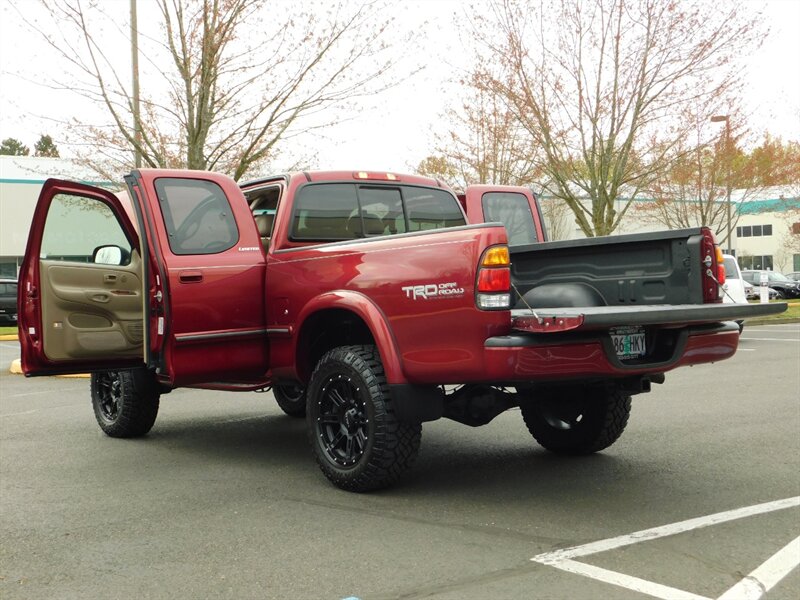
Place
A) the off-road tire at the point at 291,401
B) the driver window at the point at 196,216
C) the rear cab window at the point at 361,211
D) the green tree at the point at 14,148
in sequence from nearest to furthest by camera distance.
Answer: the driver window at the point at 196,216 < the rear cab window at the point at 361,211 < the off-road tire at the point at 291,401 < the green tree at the point at 14,148

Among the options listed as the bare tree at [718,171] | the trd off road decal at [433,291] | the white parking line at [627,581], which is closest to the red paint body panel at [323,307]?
the trd off road decal at [433,291]

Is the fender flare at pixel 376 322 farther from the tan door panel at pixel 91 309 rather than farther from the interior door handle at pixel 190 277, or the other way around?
the tan door panel at pixel 91 309

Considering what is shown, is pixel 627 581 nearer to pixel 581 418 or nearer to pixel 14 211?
pixel 581 418

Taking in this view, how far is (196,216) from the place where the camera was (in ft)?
20.3

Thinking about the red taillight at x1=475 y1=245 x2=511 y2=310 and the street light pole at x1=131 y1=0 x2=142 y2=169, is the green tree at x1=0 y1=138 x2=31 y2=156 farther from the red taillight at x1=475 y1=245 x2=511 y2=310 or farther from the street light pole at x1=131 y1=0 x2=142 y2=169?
the red taillight at x1=475 y1=245 x2=511 y2=310

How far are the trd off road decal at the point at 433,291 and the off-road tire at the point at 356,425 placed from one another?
1.91 feet

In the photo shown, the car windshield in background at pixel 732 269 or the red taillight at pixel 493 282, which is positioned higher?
the red taillight at pixel 493 282

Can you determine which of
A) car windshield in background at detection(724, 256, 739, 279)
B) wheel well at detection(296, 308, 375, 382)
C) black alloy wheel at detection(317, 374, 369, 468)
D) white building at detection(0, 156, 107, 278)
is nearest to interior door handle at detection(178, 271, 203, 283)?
wheel well at detection(296, 308, 375, 382)

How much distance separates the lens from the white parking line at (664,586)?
3.59m

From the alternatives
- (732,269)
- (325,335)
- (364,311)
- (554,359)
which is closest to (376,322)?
(364,311)

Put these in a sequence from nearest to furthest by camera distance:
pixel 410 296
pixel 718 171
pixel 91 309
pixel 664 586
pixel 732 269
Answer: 1. pixel 664 586
2. pixel 410 296
3. pixel 91 309
4. pixel 732 269
5. pixel 718 171

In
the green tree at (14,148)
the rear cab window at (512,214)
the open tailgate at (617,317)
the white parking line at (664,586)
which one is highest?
the green tree at (14,148)

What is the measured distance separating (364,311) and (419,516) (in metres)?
1.23

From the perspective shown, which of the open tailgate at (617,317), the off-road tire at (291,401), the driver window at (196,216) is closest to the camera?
the open tailgate at (617,317)
